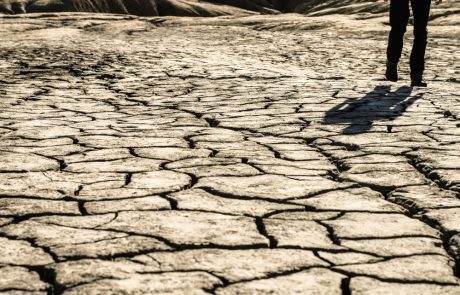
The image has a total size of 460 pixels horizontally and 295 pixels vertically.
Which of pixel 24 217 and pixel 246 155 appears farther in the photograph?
pixel 246 155

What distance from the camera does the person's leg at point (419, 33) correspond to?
20.7ft

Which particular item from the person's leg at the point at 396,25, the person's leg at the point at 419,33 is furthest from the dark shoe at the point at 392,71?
the person's leg at the point at 419,33

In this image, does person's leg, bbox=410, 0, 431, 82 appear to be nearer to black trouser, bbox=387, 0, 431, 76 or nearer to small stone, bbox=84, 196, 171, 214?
black trouser, bbox=387, 0, 431, 76

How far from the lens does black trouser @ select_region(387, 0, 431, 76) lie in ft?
20.8

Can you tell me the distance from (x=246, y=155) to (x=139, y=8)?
44316 millimetres

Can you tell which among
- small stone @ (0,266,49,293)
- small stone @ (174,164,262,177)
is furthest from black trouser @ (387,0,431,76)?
small stone @ (0,266,49,293)

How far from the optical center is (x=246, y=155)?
12.6 feet

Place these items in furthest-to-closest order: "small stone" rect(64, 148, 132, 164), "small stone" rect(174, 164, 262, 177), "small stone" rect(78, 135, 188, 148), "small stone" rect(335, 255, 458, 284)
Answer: "small stone" rect(78, 135, 188, 148), "small stone" rect(64, 148, 132, 164), "small stone" rect(174, 164, 262, 177), "small stone" rect(335, 255, 458, 284)

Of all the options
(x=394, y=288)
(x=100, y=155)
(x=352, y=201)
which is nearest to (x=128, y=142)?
(x=100, y=155)

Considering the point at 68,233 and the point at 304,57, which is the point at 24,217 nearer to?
the point at 68,233

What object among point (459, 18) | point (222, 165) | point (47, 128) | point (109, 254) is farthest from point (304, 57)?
point (459, 18)

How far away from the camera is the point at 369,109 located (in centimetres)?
538

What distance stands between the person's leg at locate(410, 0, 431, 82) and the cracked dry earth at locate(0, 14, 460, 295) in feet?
0.75

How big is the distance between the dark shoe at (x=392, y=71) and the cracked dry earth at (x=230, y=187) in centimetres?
22
